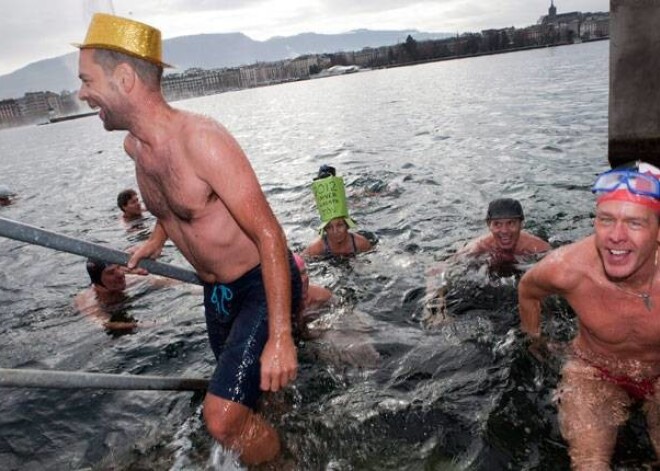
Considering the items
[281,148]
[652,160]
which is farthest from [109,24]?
[281,148]

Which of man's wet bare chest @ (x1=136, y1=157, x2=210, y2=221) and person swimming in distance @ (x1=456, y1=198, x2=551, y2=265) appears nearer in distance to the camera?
man's wet bare chest @ (x1=136, y1=157, x2=210, y2=221)

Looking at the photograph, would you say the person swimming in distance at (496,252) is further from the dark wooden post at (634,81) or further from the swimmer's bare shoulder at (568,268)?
the dark wooden post at (634,81)

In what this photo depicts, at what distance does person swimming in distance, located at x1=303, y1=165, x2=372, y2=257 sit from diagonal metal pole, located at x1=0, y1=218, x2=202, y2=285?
12.6 ft

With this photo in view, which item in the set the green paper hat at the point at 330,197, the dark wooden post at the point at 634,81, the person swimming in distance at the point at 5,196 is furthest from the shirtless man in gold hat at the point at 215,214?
the person swimming in distance at the point at 5,196

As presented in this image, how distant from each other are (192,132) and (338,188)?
4.46 m

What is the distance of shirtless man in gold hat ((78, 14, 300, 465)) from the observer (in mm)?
2881

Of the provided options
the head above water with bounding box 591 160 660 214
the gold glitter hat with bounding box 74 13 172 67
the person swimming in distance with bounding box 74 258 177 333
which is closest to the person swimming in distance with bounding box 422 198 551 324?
the head above water with bounding box 591 160 660 214

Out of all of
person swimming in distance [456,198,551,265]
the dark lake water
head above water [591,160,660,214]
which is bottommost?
the dark lake water

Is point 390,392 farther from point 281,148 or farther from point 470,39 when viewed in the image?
point 470,39

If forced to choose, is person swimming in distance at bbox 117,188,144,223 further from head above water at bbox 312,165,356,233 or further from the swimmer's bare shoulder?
the swimmer's bare shoulder

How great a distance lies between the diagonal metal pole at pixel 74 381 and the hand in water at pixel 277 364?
2.97 ft

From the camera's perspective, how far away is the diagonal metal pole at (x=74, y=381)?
7.96 feet

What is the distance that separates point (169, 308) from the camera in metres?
7.38

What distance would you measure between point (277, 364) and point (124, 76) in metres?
1.87
